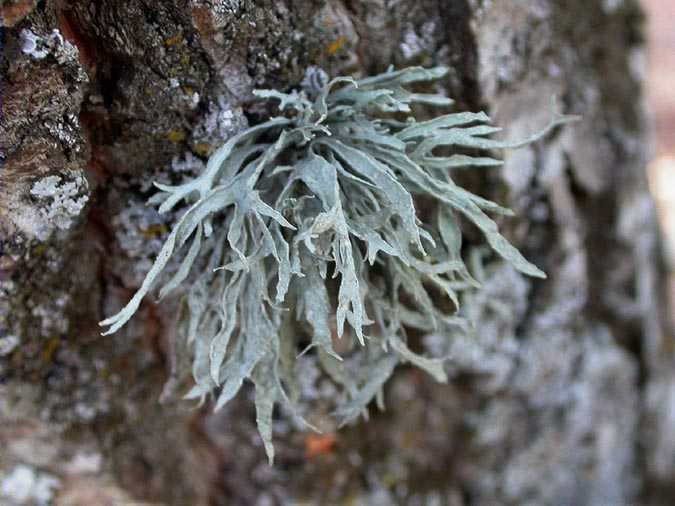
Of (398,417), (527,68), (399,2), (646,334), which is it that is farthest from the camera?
(646,334)

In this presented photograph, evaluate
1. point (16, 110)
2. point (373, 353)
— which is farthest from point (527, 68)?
point (16, 110)

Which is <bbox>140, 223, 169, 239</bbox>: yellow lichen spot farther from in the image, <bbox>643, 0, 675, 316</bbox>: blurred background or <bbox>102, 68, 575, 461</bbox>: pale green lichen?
<bbox>643, 0, 675, 316</bbox>: blurred background

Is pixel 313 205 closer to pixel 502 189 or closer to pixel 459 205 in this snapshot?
pixel 459 205

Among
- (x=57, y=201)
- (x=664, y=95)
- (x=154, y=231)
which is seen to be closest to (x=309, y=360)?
(x=154, y=231)

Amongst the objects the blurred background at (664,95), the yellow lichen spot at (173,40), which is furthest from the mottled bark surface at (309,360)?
the blurred background at (664,95)

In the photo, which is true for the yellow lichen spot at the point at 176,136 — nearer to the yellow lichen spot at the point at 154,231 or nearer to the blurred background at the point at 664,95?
the yellow lichen spot at the point at 154,231

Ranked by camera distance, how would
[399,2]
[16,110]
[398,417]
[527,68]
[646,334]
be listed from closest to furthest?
[16,110] < [399,2] < [527,68] < [398,417] < [646,334]
